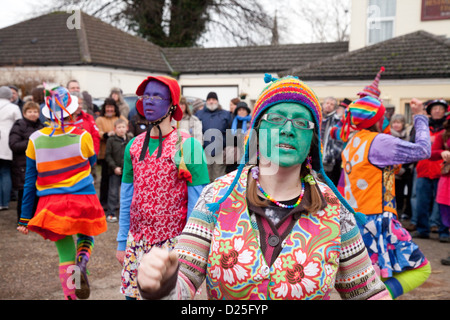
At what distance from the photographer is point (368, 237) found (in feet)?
13.8

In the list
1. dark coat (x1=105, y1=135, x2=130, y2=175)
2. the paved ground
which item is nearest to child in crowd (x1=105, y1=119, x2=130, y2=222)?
dark coat (x1=105, y1=135, x2=130, y2=175)

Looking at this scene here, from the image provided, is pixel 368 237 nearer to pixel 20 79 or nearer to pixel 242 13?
pixel 20 79

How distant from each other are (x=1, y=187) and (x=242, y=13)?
2350cm

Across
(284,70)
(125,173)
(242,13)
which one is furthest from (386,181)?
(242,13)

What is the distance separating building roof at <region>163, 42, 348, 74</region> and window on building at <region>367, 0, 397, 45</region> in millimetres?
2246

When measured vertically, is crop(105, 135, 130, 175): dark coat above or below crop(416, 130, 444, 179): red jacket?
above

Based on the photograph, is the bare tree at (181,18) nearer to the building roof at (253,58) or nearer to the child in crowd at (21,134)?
the building roof at (253,58)

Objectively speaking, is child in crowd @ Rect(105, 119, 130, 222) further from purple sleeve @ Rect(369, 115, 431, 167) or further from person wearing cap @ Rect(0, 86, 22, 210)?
purple sleeve @ Rect(369, 115, 431, 167)

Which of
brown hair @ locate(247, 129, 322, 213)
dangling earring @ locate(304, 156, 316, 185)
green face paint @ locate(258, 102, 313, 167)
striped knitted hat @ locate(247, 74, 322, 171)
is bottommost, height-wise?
brown hair @ locate(247, 129, 322, 213)

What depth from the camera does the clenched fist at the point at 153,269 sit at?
1427 mm

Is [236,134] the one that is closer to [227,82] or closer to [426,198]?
[426,198]

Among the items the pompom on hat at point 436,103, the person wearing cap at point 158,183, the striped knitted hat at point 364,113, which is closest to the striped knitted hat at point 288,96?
the person wearing cap at point 158,183

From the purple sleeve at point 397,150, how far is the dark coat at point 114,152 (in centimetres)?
508

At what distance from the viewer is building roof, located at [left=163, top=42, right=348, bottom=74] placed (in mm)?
19703
